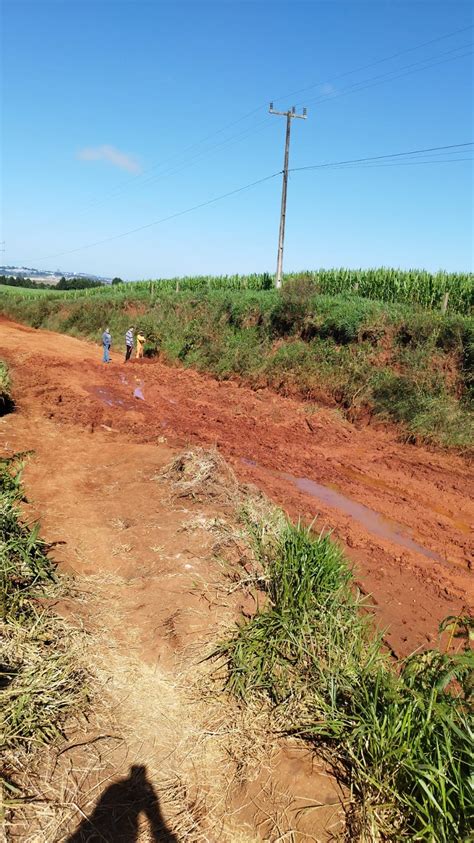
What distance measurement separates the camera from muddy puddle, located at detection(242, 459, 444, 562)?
23.4 feet

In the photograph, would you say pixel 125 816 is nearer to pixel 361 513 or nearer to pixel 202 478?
pixel 202 478

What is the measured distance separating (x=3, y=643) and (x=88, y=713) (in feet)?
2.44

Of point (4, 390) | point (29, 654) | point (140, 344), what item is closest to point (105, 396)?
point (4, 390)

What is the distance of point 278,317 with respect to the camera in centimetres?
1798

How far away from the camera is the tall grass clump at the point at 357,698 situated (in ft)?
8.21

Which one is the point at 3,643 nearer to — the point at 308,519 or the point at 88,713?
the point at 88,713

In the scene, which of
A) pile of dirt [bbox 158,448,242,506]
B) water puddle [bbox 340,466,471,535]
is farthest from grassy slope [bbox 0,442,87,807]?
water puddle [bbox 340,466,471,535]

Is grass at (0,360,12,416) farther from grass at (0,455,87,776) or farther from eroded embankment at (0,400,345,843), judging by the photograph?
grass at (0,455,87,776)

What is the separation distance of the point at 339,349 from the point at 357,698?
1301 centimetres

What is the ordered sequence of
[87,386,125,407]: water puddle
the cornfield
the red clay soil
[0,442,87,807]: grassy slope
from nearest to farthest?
[0,442,87,807]: grassy slope → the red clay soil → [87,386,125,407]: water puddle → the cornfield

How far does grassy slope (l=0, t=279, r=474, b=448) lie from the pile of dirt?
20.1 feet

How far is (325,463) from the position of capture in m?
10.2

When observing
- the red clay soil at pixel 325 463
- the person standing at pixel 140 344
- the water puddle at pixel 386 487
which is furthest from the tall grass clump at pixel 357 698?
the person standing at pixel 140 344

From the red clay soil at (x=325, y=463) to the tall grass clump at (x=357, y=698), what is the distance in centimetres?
130
